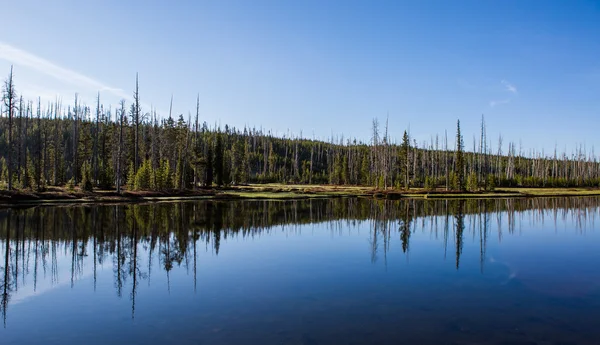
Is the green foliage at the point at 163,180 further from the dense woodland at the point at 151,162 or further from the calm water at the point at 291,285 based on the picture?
the calm water at the point at 291,285

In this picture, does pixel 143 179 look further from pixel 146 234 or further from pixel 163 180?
pixel 146 234

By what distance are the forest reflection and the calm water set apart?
11 centimetres

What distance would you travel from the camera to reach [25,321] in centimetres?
941

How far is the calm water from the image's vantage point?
877 centimetres

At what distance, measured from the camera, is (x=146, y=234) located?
2166 cm

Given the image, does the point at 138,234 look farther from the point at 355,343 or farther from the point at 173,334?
the point at 355,343

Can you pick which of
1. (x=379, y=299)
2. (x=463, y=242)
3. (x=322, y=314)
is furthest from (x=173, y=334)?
(x=463, y=242)

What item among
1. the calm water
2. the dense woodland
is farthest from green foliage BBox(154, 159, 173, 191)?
the calm water

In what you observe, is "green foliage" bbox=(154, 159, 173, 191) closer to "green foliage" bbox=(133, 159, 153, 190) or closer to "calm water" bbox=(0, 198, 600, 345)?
"green foliage" bbox=(133, 159, 153, 190)

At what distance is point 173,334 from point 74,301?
13.7 ft

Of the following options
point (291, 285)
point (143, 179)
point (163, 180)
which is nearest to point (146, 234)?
point (291, 285)

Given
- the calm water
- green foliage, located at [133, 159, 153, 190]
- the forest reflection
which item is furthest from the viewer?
green foliage, located at [133, 159, 153, 190]

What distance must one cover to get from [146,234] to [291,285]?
11.9 metres

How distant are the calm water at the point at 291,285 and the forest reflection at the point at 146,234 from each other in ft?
0.36
